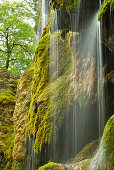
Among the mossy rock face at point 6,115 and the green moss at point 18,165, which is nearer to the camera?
the green moss at point 18,165

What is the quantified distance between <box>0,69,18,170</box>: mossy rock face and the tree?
2.11m

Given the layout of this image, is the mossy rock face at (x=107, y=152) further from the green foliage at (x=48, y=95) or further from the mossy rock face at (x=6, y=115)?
the mossy rock face at (x=6, y=115)

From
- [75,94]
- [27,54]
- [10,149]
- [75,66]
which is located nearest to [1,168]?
[10,149]

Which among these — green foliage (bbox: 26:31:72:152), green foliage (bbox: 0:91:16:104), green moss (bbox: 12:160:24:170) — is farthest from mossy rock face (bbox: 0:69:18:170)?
green foliage (bbox: 26:31:72:152)

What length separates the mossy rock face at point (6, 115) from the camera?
8.80 metres

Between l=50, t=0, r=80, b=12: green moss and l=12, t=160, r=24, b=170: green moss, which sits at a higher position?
l=50, t=0, r=80, b=12: green moss

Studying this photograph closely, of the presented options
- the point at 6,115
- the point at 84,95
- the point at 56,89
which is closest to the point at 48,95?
the point at 56,89

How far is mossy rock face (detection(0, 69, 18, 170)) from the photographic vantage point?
880 centimetres

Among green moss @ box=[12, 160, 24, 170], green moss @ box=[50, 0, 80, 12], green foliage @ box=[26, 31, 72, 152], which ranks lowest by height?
green moss @ box=[12, 160, 24, 170]

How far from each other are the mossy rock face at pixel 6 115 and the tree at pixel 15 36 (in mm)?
2107

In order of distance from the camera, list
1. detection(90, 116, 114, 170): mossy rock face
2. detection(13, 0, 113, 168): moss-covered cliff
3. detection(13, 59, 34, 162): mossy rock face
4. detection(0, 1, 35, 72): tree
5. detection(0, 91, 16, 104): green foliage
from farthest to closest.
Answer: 1. detection(0, 1, 35, 72): tree
2. detection(0, 91, 16, 104): green foliage
3. detection(13, 59, 34, 162): mossy rock face
4. detection(13, 0, 113, 168): moss-covered cliff
5. detection(90, 116, 114, 170): mossy rock face

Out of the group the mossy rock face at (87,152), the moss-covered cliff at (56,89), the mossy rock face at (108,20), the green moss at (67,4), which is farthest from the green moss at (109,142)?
the green moss at (67,4)

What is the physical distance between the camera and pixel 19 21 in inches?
571

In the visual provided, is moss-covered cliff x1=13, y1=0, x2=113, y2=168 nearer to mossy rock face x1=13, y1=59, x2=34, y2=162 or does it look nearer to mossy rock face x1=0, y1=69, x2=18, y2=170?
mossy rock face x1=13, y1=59, x2=34, y2=162
